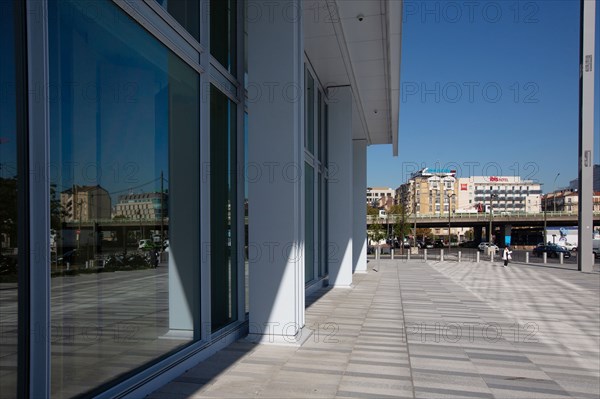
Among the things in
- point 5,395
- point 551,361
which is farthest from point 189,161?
point 551,361

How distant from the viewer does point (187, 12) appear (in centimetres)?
589

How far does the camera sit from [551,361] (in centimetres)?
681

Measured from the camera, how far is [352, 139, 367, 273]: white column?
2253 cm

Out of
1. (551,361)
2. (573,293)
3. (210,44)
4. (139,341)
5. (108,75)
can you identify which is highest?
(210,44)

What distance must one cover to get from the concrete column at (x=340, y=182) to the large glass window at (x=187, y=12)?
10019 mm

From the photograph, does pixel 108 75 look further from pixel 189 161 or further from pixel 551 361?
pixel 551 361

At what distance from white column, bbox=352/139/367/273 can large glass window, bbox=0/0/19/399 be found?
19.8 meters

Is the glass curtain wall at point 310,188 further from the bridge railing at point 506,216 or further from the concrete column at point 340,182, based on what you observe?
the bridge railing at point 506,216

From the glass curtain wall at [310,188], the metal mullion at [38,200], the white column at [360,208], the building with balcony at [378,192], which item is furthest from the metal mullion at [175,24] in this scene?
the building with balcony at [378,192]

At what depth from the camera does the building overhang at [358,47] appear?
10.1m

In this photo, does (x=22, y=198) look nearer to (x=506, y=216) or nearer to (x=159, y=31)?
(x=159, y=31)

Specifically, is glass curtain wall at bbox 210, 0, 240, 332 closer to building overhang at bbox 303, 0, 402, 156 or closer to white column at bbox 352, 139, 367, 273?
building overhang at bbox 303, 0, 402, 156

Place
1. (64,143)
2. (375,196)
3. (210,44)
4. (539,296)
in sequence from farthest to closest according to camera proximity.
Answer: (375,196), (539,296), (210,44), (64,143)

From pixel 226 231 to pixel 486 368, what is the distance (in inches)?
170
